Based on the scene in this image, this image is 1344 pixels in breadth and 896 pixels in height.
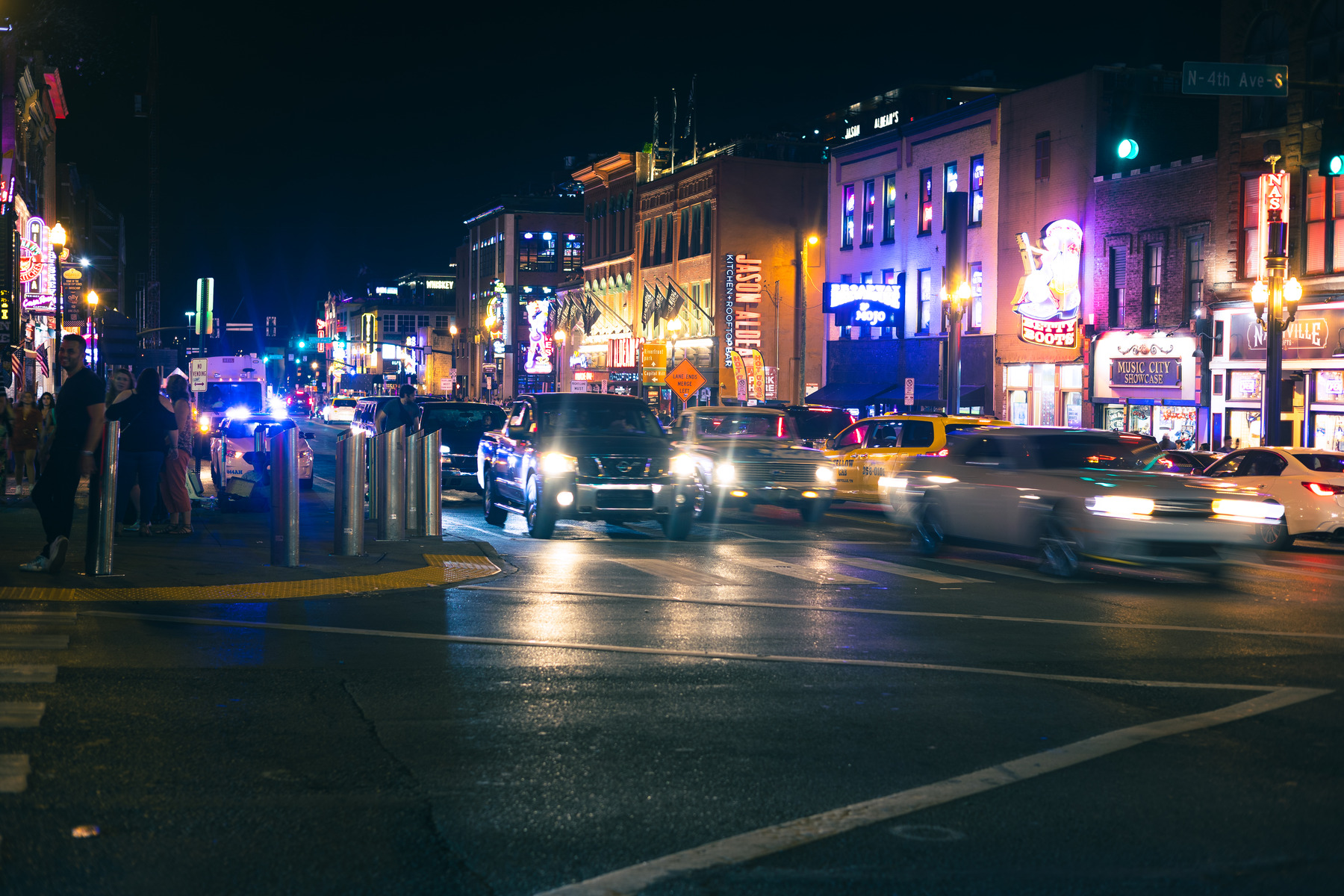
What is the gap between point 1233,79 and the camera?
707 inches

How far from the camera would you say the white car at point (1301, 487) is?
19688 millimetres

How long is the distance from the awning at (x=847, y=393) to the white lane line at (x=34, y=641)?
43.5m

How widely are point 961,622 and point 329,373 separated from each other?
626ft

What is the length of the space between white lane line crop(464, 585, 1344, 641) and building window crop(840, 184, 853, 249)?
143 ft

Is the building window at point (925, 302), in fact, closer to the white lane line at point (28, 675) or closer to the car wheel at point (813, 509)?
the car wheel at point (813, 509)

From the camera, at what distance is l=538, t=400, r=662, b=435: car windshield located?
18859 mm

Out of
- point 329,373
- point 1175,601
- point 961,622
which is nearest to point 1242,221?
point 1175,601

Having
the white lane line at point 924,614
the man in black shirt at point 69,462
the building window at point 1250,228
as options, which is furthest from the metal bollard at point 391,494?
the building window at point 1250,228

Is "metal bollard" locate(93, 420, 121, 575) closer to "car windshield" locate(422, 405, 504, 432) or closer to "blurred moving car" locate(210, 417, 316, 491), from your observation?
"blurred moving car" locate(210, 417, 316, 491)

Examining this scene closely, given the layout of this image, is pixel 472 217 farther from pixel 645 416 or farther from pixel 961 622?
pixel 961 622

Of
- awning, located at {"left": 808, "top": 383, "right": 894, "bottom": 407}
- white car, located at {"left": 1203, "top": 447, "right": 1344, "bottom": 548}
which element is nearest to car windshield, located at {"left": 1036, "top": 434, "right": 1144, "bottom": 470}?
white car, located at {"left": 1203, "top": 447, "right": 1344, "bottom": 548}

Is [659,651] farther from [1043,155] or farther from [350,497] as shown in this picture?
[1043,155]

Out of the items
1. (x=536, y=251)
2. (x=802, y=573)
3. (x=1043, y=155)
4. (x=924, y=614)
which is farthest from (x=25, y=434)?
(x=536, y=251)

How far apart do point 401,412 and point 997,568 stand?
11.7m
